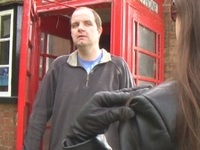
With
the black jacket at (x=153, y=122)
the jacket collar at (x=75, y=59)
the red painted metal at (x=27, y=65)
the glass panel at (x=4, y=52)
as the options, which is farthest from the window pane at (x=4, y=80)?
the black jacket at (x=153, y=122)

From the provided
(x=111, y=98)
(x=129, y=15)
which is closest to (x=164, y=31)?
(x=129, y=15)

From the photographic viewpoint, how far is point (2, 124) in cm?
477

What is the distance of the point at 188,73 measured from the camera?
101 cm

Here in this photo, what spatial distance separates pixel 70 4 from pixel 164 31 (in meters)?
1.49

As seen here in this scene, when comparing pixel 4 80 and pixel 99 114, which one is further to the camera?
pixel 4 80

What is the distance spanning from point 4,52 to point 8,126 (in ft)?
3.65

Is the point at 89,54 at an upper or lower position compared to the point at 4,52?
lower

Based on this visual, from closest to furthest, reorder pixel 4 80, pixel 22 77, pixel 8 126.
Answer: pixel 22 77 < pixel 8 126 < pixel 4 80

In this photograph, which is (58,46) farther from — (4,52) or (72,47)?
(4,52)

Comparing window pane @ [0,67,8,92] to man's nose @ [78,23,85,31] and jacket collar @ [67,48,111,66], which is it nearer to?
jacket collar @ [67,48,111,66]

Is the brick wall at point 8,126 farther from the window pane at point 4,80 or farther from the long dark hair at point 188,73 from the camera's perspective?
the long dark hair at point 188,73

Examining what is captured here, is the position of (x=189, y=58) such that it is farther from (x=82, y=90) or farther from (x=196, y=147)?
(x=82, y=90)

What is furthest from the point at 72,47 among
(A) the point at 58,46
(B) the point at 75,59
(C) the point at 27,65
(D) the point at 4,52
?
(B) the point at 75,59

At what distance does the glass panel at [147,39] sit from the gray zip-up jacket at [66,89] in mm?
884
